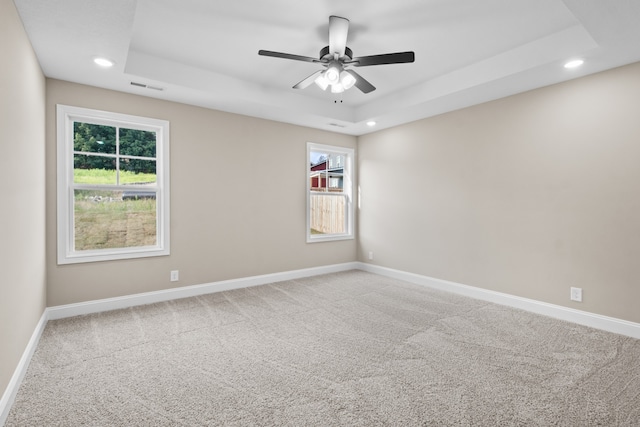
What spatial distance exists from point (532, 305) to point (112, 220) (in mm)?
4897

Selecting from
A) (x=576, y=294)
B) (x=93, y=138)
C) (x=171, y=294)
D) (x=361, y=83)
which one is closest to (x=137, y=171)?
(x=93, y=138)

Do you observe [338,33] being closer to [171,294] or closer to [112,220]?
[112,220]

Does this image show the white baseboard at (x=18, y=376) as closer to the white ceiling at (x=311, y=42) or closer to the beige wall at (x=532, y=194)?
the white ceiling at (x=311, y=42)

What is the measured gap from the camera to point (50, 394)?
2000mm

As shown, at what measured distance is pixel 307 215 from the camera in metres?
5.20

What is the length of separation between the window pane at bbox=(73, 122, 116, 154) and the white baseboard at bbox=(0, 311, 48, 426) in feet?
6.04

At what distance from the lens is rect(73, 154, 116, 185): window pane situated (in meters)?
3.46

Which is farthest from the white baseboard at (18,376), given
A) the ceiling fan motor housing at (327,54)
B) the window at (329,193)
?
the window at (329,193)

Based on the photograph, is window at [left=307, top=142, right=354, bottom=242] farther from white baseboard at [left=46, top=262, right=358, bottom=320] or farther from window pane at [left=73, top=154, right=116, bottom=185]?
window pane at [left=73, top=154, right=116, bottom=185]

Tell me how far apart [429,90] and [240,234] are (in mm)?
3143

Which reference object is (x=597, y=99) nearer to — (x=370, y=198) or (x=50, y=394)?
(x=370, y=198)

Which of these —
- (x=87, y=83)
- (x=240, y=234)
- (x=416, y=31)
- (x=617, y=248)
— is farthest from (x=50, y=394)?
(x=617, y=248)

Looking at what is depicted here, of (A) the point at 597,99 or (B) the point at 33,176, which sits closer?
(B) the point at 33,176

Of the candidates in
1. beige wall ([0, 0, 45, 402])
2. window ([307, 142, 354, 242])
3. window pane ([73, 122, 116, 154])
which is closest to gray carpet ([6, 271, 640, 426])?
beige wall ([0, 0, 45, 402])
